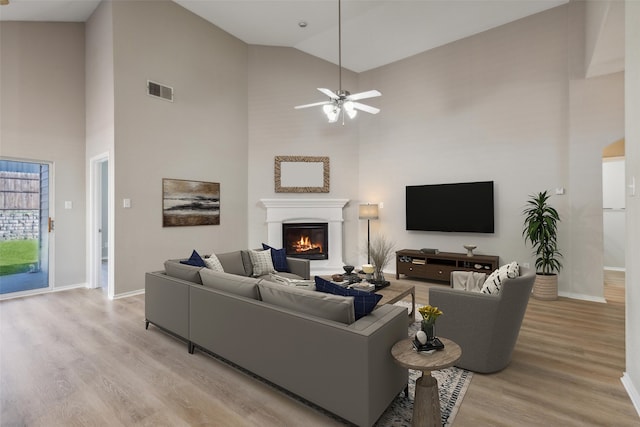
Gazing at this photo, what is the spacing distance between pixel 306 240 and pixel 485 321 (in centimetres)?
458

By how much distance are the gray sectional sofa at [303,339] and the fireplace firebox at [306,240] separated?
12.1ft

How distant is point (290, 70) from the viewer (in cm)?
675

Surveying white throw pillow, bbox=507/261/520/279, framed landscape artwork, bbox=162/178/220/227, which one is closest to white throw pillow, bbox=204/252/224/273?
framed landscape artwork, bbox=162/178/220/227

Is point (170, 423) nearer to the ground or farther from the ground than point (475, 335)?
nearer to the ground

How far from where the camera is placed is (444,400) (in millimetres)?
2242

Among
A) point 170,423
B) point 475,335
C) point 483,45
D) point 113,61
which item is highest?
point 483,45

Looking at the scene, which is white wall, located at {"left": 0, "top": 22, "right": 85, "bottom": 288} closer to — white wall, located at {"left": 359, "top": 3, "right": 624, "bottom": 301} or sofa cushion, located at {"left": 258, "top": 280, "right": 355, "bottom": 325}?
sofa cushion, located at {"left": 258, "top": 280, "right": 355, "bottom": 325}

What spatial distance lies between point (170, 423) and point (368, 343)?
134 centimetres

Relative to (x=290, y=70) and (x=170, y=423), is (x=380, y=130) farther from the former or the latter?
(x=170, y=423)

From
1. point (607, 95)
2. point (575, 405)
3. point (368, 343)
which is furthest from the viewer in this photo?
point (607, 95)

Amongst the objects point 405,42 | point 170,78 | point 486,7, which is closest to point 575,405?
point 486,7

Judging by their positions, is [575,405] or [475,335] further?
[475,335]

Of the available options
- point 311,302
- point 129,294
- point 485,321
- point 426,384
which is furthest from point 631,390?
point 129,294

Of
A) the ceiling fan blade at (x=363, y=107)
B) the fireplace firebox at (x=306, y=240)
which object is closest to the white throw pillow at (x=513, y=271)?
the ceiling fan blade at (x=363, y=107)
